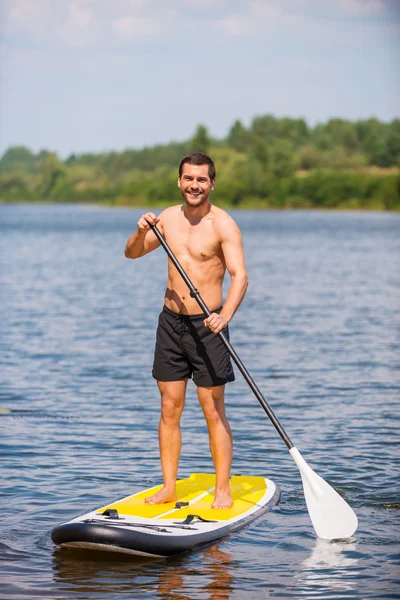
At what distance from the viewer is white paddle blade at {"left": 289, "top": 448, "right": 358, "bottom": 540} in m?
7.78

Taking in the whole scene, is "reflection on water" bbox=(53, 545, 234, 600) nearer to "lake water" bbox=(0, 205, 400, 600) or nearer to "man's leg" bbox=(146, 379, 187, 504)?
"lake water" bbox=(0, 205, 400, 600)

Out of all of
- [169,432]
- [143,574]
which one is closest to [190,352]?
[169,432]

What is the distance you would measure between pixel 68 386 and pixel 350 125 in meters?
167

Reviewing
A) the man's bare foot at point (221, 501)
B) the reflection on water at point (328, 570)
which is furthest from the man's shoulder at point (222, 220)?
the reflection on water at point (328, 570)

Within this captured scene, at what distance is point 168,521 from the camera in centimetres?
756

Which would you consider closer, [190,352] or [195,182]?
Answer: [195,182]

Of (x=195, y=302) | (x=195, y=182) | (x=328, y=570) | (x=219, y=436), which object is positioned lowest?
(x=328, y=570)

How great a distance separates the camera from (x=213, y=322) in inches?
297

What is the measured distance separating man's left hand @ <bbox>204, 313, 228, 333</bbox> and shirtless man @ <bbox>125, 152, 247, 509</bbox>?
103mm

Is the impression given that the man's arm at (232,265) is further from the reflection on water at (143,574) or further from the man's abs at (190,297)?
the reflection on water at (143,574)

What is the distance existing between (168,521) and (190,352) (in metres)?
1.13

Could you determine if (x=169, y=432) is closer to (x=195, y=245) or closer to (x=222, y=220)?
(x=195, y=245)

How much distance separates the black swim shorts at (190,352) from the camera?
7816mm

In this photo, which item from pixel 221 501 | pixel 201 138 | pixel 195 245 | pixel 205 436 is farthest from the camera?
pixel 201 138
